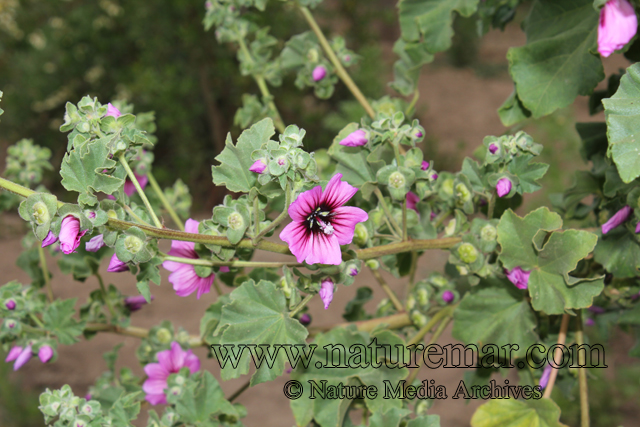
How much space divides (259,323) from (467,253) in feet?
0.77

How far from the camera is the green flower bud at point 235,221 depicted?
0.48 meters

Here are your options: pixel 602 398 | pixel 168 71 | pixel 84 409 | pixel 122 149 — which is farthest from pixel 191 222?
pixel 168 71

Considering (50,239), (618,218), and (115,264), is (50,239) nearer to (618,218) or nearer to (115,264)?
(115,264)

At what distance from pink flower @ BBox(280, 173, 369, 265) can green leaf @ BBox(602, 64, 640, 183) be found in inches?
8.3

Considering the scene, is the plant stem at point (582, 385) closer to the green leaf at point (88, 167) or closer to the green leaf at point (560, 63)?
the green leaf at point (560, 63)

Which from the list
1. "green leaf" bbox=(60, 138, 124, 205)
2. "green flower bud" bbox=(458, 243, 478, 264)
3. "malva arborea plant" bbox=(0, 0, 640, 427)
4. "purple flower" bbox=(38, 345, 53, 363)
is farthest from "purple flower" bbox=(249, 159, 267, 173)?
"purple flower" bbox=(38, 345, 53, 363)

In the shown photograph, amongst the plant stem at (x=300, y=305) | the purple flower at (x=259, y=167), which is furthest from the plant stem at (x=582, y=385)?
the purple flower at (x=259, y=167)

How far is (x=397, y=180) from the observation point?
573 millimetres

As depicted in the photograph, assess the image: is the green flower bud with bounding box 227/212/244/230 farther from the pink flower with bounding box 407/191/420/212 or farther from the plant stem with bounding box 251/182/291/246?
the pink flower with bounding box 407/191/420/212

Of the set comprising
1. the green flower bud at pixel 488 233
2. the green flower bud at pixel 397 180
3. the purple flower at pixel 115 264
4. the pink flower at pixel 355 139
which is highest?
the pink flower at pixel 355 139

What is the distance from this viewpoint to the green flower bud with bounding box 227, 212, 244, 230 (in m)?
0.48

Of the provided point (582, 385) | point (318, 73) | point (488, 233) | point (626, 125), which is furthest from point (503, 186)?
point (318, 73)

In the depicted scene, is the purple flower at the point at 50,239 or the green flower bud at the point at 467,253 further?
the green flower bud at the point at 467,253

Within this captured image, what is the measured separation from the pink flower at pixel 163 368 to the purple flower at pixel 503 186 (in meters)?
0.46
